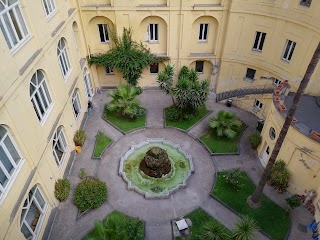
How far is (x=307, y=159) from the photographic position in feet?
56.1

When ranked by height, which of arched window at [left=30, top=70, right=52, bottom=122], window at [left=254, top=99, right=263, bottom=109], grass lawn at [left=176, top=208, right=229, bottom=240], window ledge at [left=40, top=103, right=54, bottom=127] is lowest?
grass lawn at [left=176, top=208, right=229, bottom=240]

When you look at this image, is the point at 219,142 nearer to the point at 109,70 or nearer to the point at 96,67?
the point at 109,70

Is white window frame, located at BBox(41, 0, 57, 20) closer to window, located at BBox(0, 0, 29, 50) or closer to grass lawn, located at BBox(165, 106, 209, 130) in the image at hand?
window, located at BBox(0, 0, 29, 50)

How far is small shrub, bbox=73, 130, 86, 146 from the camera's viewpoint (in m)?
21.6

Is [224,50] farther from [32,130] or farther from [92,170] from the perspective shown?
[32,130]

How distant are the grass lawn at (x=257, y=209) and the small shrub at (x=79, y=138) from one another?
37.8ft

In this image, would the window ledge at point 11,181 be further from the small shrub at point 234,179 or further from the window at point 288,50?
the window at point 288,50

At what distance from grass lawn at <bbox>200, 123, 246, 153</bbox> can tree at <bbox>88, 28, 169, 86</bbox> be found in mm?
9267

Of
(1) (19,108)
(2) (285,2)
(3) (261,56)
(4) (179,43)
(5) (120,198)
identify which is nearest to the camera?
(1) (19,108)

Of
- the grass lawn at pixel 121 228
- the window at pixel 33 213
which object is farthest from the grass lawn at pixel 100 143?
the window at pixel 33 213

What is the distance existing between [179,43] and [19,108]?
17.2 m

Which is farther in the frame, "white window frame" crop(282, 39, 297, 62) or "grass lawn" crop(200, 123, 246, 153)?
"grass lawn" crop(200, 123, 246, 153)

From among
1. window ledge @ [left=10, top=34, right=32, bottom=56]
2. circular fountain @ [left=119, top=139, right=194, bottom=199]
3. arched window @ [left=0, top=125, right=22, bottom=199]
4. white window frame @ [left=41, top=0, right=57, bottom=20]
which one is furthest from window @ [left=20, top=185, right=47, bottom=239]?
white window frame @ [left=41, top=0, right=57, bottom=20]

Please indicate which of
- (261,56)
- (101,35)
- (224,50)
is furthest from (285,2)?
(101,35)
